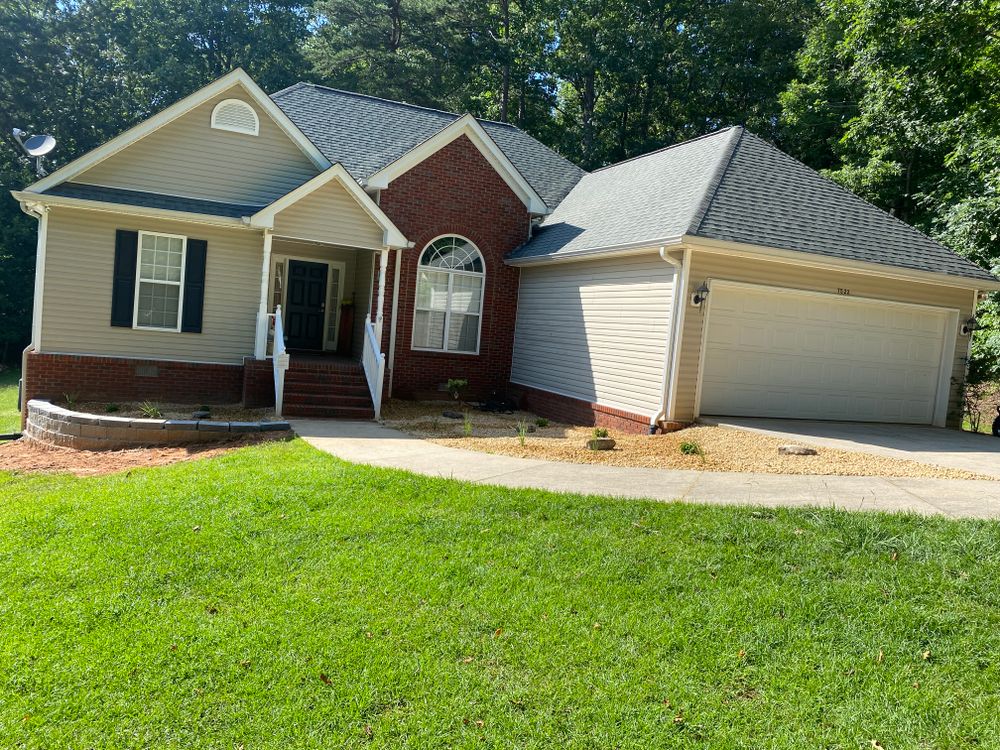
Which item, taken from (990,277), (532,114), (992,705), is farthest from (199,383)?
(532,114)

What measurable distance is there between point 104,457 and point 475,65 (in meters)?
26.8

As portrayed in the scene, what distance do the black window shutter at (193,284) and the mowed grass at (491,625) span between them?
22.4 ft

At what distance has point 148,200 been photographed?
13.1 meters

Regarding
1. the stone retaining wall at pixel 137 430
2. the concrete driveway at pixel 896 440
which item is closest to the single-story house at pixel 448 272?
the concrete driveway at pixel 896 440

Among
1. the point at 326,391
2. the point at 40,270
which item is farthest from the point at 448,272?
the point at 40,270

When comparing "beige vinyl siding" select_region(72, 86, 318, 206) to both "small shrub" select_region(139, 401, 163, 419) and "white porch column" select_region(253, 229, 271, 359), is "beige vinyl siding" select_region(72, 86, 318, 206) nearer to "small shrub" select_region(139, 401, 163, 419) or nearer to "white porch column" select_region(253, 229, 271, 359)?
"white porch column" select_region(253, 229, 271, 359)

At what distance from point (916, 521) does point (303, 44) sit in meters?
35.7

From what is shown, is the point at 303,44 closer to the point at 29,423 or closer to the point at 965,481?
the point at 29,423

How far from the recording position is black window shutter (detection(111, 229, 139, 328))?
42.7 feet

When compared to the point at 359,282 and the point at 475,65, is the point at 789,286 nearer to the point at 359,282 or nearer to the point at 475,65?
the point at 359,282

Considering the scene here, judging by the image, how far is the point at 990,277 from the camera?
13383mm

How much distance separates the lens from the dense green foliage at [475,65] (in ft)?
89.5

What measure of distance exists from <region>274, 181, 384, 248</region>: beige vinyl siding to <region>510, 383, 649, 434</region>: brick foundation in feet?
14.2

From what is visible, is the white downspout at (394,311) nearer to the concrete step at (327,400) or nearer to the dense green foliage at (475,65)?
the concrete step at (327,400)
